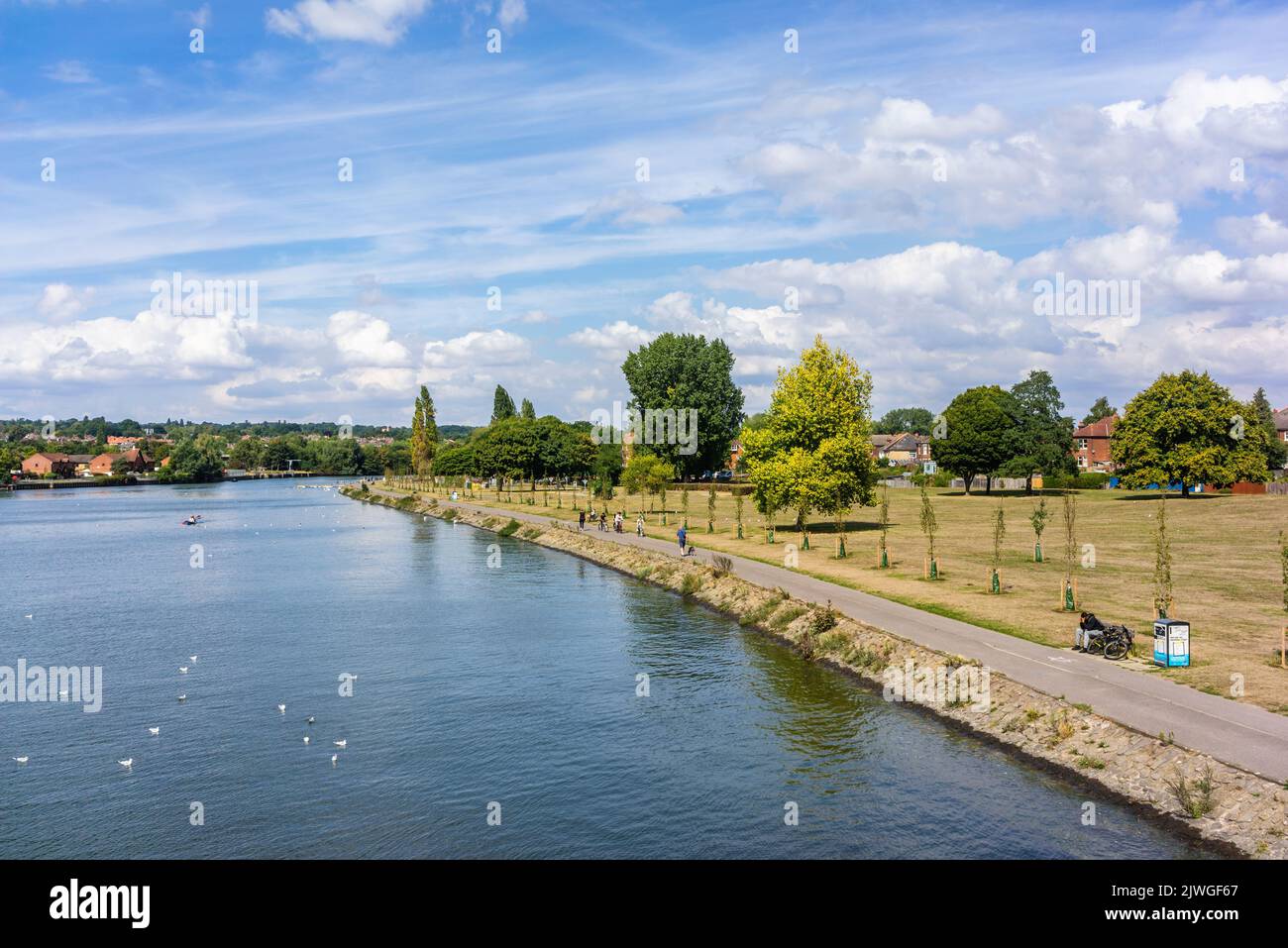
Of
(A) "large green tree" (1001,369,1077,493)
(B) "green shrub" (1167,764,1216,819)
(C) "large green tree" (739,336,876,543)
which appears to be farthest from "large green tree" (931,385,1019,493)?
(B) "green shrub" (1167,764,1216,819)

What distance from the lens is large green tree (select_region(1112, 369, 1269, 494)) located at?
84438 mm

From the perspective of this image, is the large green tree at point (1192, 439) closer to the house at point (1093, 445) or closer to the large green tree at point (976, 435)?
the large green tree at point (976, 435)

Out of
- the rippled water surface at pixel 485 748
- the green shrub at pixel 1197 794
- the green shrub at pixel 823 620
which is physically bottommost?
the rippled water surface at pixel 485 748

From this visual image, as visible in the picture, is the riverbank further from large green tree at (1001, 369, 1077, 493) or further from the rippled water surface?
large green tree at (1001, 369, 1077, 493)

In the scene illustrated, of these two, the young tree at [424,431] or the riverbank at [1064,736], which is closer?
the riverbank at [1064,736]

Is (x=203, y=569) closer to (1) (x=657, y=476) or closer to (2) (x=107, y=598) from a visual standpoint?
(2) (x=107, y=598)

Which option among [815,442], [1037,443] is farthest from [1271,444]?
[815,442]

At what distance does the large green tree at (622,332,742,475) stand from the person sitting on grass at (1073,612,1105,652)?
8427 cm

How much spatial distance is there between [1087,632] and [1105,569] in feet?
66.4

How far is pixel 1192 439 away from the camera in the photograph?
86.8 meters

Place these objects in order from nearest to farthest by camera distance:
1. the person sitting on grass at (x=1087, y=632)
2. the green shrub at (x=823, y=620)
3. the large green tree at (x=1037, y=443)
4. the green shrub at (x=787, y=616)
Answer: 1. the person sitting on grass at (x=1087, y=632)
2. the green shrub at (x=823, y=620)
3. the green shrub at (x=787, y=616)
4. the large green tree at (x=1037, y=443)

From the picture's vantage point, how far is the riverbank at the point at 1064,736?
17.5 metres

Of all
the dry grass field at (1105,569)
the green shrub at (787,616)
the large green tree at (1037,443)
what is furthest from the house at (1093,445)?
the green shrub at (787,616)

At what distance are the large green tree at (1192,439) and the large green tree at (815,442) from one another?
3934 cm
